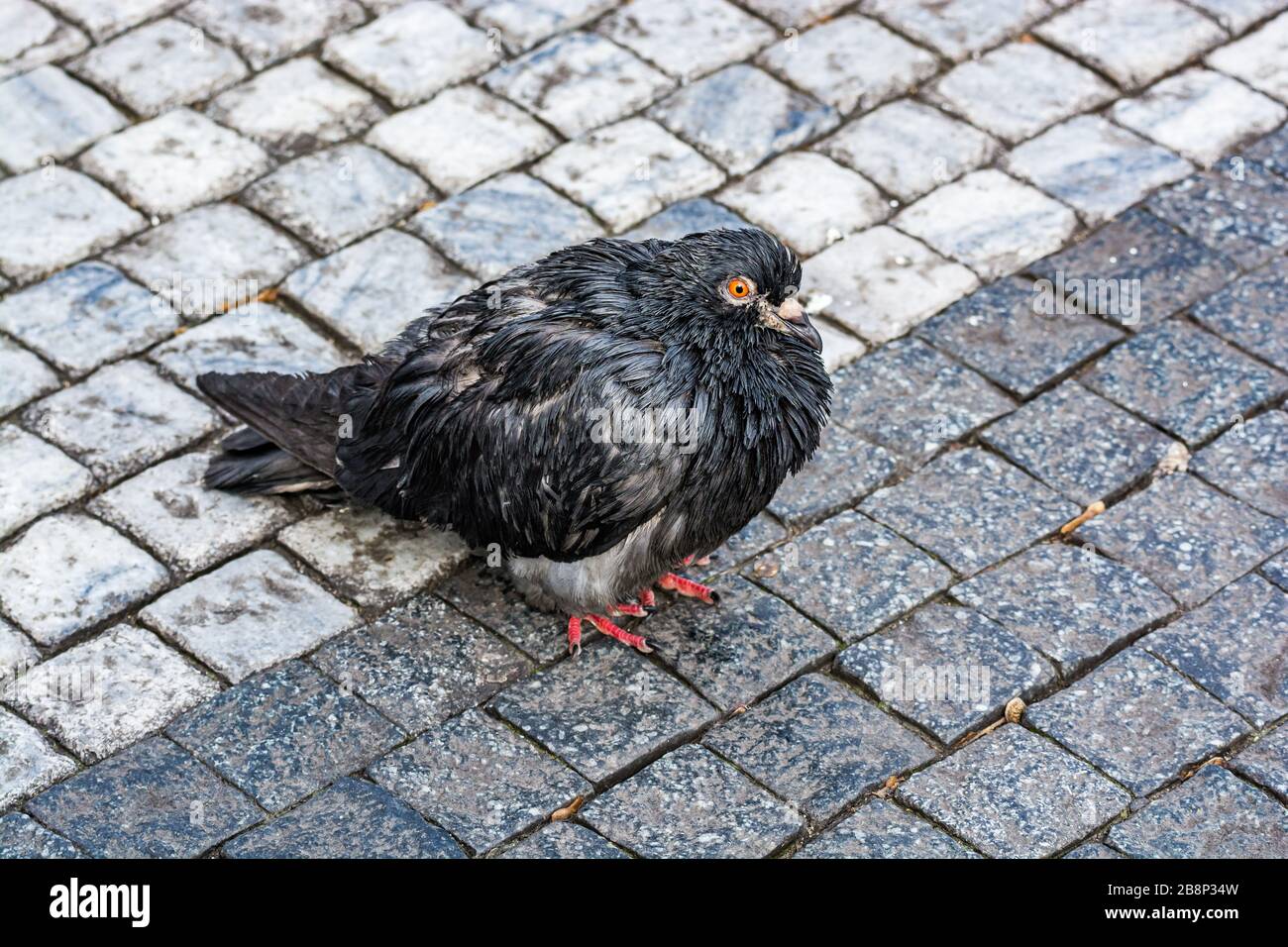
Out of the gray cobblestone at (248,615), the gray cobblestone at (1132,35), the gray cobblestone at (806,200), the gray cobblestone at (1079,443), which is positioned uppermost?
the gray cobblestone at (1132,35)

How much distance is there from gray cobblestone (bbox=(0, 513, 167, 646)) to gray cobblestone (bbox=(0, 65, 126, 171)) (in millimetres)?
1969

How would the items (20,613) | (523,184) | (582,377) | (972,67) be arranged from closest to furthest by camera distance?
(582,377)
(20,613)
(523,184)
(972,67)

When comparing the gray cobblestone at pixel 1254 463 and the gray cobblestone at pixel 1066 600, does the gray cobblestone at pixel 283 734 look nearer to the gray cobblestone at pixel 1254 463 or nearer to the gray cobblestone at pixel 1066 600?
the gray cobblestone at pixel 1066 600

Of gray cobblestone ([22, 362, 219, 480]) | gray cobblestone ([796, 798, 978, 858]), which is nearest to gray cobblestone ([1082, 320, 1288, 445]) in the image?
gray cobblestone ([796, 798, 978, 858])

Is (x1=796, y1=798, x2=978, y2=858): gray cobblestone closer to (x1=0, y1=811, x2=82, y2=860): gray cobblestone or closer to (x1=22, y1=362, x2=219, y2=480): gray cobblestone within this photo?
(x1=0, y1=811, x2=82, y2=860): gray cobblestone

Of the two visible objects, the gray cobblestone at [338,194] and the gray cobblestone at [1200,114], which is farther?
the gray cobblestone at [1200,114]

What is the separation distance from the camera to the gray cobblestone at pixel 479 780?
4988mm

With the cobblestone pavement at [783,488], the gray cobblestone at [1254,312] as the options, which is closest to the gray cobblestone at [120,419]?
the cobblestone pavement at [783,488]

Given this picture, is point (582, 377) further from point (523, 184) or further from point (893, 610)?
point (523, 184)

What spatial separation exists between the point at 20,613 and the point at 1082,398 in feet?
12.2

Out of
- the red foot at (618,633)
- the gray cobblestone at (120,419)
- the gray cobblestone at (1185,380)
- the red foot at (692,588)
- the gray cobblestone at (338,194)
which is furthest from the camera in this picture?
→ the gray cobblestone at (338,194)

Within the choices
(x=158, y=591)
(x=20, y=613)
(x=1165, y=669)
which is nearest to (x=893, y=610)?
(x=1165, y=669)

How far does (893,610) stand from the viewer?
18.5 ft

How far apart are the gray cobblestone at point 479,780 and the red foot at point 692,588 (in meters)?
0.80
